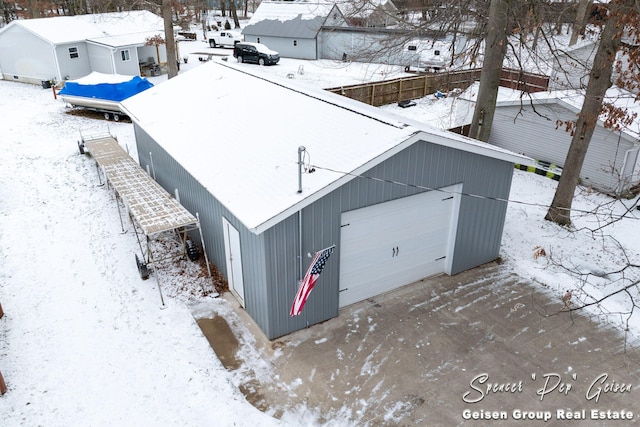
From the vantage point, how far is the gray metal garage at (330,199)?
8.91 meters

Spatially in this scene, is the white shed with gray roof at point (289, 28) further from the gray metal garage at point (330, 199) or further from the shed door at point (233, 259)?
the shed door at point (233, 259)

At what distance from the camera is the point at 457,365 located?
878 centimetres

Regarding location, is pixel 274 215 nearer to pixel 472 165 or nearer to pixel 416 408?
pixel 416 408

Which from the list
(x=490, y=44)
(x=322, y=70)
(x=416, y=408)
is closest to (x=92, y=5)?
(x=322, y=70)

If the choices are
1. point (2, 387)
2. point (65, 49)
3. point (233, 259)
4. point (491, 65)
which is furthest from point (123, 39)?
point (2, 387)

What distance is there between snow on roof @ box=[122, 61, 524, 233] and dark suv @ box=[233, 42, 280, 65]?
20.3m

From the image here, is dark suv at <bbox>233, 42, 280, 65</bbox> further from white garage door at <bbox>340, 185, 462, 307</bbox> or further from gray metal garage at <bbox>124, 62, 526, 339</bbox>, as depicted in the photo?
white garage door at <bbox>340, 185, 462, 307</bbox>

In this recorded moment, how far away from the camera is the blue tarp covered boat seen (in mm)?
22719

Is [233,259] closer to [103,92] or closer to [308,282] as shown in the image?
[308,282]

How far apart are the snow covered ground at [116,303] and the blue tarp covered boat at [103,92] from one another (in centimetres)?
590

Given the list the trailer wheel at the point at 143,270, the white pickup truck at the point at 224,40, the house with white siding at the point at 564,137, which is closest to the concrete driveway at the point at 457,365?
the trailer wheel at the point at 143,270

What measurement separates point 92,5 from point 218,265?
126 ft

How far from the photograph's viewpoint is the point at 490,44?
13633 mm

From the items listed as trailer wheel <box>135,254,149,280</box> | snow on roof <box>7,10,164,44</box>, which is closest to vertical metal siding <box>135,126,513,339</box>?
trailer wheel <box>135,254,149,280</box>
